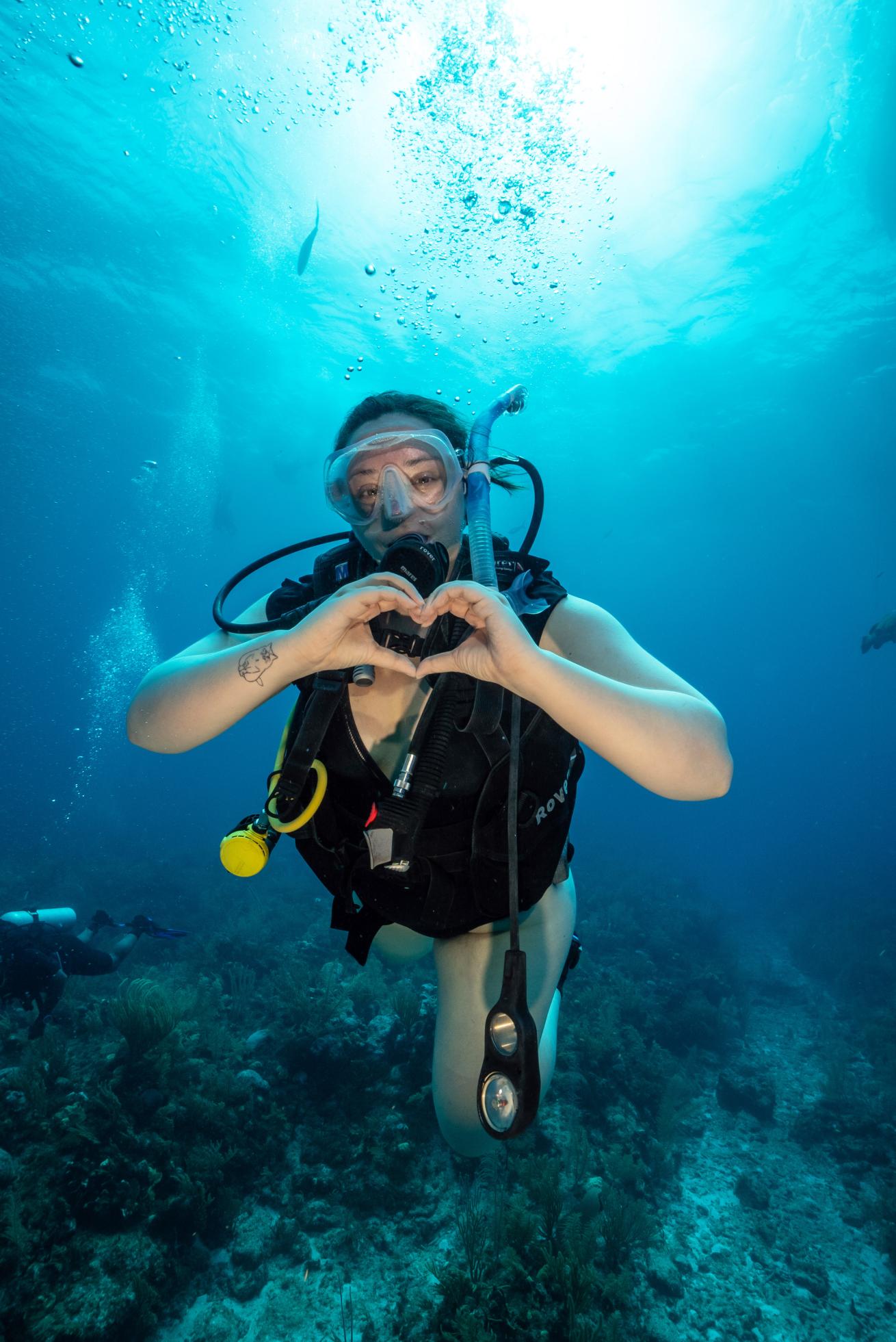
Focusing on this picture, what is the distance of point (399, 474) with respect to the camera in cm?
277

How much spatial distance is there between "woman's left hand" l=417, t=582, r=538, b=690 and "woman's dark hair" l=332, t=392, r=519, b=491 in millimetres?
1432

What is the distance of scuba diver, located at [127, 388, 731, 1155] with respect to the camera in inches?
75.7

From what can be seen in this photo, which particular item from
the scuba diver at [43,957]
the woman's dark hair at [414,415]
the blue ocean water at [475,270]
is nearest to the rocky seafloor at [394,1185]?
the scuba diver at [43,957]

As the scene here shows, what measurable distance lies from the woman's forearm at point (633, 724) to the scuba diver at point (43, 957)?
8.10 metres

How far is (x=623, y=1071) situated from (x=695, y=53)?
73.4 ft

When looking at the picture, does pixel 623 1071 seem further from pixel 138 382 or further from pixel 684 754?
pixel 138 382

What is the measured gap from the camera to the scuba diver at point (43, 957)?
7191mm

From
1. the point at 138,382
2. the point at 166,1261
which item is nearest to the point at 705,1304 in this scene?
the point at 166,1261

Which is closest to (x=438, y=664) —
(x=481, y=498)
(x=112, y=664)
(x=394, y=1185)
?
(x=481, y=498)

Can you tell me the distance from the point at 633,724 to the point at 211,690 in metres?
1.55

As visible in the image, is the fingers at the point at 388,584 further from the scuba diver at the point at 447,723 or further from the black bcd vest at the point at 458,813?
the black bcd vest at the point at 458,813

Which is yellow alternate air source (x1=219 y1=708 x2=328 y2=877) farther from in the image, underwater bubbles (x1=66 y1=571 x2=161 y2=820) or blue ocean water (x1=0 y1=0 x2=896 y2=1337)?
underwater bubbles (x1=66 y1=571 x2=161 y2=820)

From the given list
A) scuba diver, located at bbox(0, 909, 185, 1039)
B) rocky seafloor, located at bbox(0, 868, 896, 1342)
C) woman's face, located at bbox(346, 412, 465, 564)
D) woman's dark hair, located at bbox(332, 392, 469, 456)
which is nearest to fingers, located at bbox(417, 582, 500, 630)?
woman's face, located at bbox(346, 412, 465, 564)

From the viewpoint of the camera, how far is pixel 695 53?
1437cm
